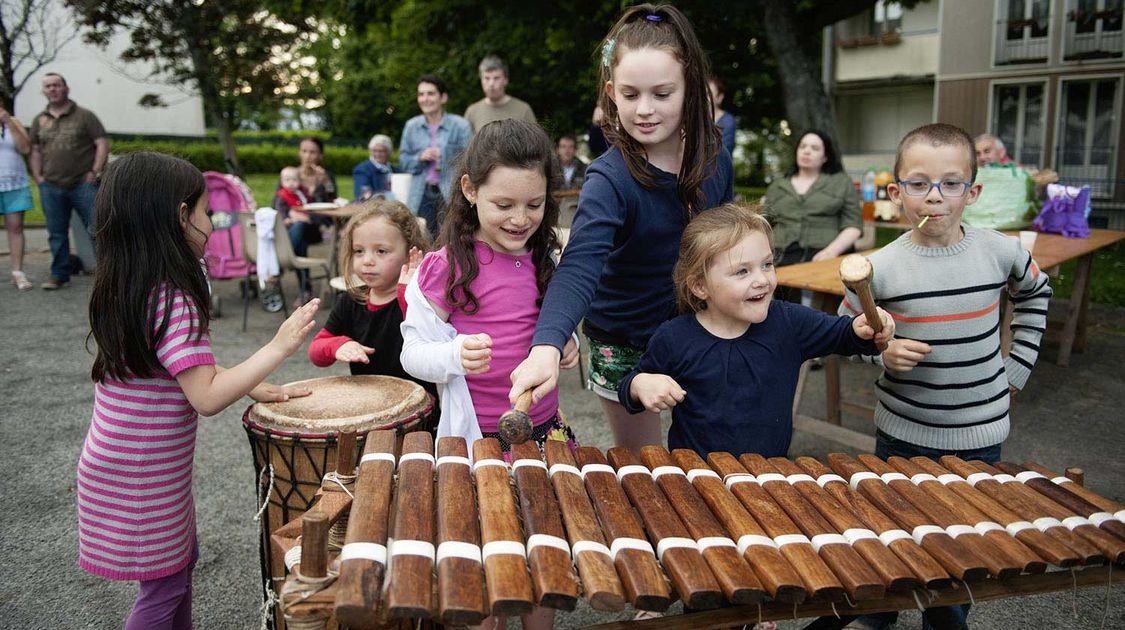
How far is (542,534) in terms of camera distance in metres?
1.56

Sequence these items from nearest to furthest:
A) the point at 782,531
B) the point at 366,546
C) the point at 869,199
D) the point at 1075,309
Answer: the point at 366,546, the point at 782,531, the point at 1075,309, the point at 869,199

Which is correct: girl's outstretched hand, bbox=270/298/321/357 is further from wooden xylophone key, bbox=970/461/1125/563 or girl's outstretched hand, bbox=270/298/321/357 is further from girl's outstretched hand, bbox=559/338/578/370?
wooden xylophone key, bbox=970/461/1125/563

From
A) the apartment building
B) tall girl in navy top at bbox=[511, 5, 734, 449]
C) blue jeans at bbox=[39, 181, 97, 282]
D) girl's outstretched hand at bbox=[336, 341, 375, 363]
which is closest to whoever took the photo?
tall girl in navy top at bbox=[511, 5, 734, 449]

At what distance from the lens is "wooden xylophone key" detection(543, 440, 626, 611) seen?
4.65ft

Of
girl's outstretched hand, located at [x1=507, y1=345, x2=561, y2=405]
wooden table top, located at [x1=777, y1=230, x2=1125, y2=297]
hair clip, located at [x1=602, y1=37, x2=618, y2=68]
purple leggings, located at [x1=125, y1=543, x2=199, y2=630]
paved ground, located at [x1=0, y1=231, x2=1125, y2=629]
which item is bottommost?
paved ground, located at [x1=0, y1=231, x2=1125, y2=629]

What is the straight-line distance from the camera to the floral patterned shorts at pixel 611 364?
2.53 m

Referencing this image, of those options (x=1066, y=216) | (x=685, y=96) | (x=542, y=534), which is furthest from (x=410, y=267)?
(x=1066, y=216)

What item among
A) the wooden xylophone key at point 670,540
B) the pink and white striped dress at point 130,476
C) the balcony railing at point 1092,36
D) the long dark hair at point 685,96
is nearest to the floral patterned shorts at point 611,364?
the long dark hair at point 685,96

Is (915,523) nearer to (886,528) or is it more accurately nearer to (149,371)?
(886,528)

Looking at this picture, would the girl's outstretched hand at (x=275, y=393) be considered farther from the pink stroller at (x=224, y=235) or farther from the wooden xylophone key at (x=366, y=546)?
the pink stroller at (x=224, y=235)

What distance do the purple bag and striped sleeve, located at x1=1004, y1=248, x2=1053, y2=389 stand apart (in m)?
3.86

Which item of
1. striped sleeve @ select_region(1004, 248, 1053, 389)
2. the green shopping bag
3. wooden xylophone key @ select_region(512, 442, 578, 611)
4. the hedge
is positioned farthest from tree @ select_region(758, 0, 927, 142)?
the hedge

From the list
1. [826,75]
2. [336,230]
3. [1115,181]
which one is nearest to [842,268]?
[336,230]

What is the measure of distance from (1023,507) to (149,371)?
219 cm
